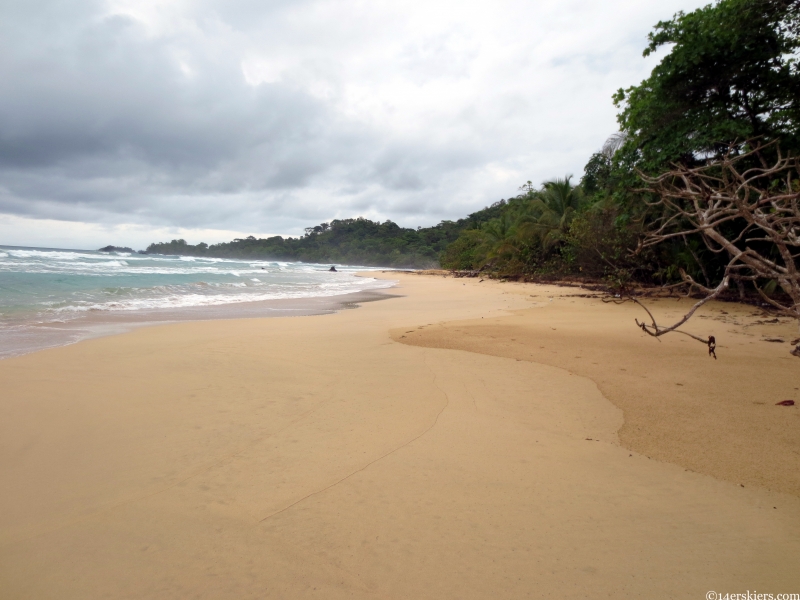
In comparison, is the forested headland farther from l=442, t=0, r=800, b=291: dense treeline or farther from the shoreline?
the shoreline

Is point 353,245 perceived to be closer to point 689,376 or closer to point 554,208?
point 554,208

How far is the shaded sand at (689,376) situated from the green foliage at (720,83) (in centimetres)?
386

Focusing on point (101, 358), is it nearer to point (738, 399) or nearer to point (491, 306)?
point (738, 399)

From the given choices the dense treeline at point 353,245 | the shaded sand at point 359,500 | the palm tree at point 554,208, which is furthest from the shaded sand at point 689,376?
the dense treeline at point 353,245

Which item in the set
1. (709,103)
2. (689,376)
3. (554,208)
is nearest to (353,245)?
(554,208)

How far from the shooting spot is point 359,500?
2020 mm

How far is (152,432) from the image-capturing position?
9.13 feet

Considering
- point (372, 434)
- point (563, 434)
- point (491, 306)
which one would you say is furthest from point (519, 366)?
point (491, 306)

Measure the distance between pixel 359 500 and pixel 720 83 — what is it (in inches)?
452

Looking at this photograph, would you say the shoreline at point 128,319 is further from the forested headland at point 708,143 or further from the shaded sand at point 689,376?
the forested headland at point 708,143

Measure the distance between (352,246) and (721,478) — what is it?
88276 mm

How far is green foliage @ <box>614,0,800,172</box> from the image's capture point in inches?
324

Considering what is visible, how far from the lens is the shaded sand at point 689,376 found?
7.89ft

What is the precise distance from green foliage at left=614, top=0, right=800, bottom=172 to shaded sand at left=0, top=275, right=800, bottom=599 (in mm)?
8308
